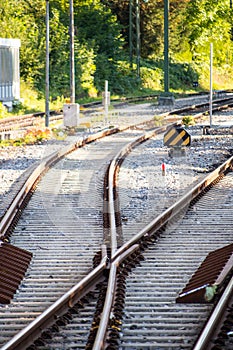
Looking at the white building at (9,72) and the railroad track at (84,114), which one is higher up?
the white building at (9,72)

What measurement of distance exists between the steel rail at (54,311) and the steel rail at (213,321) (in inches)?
51.2

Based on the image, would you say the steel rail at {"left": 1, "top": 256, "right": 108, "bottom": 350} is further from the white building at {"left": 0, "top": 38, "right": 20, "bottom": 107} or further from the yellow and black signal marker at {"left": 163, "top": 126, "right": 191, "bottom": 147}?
the white building at {"left": 0, "top": 38, "right": 20, "bottom": 107}

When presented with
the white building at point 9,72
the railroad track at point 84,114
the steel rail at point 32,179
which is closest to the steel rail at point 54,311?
the steel rail at point 32,179

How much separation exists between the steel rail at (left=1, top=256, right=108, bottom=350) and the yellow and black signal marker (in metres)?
9.56

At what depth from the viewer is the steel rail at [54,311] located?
6770mm

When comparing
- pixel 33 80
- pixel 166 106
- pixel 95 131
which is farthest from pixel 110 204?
Answer: pixel 33 80

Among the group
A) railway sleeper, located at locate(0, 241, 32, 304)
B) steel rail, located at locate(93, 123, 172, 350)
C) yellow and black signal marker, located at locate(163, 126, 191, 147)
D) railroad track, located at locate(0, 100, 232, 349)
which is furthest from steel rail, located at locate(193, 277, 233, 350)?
yellow and black signal marker, located at locate(163, 126, 191, 147)

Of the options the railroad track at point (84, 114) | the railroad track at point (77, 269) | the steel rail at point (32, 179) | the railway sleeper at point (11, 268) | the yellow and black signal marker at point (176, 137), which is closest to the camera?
the railroad track at point (77, 269)

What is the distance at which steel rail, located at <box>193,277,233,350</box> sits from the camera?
6.63 m

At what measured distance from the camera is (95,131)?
28.5 meters

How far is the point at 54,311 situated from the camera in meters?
7.58

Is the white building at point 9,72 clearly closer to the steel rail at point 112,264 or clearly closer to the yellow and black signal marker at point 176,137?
the yellow and black signal marker at point 176,137

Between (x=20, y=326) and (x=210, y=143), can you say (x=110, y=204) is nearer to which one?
(x=20, y=326)

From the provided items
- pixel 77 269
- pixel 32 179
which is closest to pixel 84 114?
pixel 32 179
